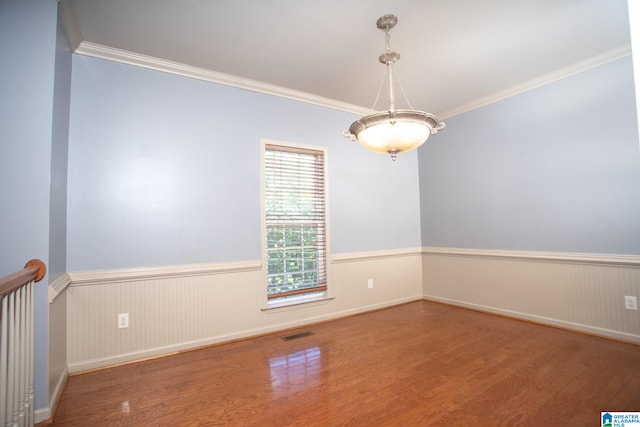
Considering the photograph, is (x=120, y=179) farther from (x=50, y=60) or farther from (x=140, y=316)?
(x=140, y=316)

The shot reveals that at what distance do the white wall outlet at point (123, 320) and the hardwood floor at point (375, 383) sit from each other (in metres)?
0.32

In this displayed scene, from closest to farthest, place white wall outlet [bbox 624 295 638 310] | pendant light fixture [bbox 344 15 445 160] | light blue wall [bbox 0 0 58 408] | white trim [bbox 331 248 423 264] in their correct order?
light blue wall [bbox 0 0 58 408]
pendant light fixture [bbox 344 15 445 160]
white wall outlet [bbox 624 295 638 310]
white trim [bbox 331 248 423 264]

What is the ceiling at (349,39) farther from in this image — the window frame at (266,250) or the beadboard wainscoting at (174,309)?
the beadboard wainscoting at (174,309)

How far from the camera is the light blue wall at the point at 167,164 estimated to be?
7.90 feet

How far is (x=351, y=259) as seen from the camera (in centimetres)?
373

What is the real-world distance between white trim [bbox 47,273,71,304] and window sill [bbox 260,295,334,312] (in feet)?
5.29

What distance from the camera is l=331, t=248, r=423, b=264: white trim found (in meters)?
3.64

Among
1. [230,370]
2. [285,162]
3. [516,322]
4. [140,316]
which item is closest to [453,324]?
[516,322]

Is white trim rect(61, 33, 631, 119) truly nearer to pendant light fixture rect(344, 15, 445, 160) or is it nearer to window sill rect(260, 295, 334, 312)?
pendant light fixture rect(344, 15, 445, 160)

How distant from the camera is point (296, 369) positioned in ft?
7.66

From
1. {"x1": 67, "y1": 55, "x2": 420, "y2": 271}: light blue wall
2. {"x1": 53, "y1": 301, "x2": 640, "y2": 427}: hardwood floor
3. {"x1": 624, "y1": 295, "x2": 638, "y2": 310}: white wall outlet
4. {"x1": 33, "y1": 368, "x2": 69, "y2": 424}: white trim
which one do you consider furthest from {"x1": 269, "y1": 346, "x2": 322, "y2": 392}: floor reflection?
{"x1": 624, "y1": 295, "x2": 638, "y2": 310}: white wall outlet

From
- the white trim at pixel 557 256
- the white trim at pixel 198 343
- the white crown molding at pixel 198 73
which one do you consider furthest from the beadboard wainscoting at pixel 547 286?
the white crown molding at pixel 198 73

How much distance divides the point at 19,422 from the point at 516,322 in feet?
13.2

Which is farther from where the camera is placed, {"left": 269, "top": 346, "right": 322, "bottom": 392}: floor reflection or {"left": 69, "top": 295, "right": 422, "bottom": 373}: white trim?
{"left": 69, "top": 295, "right": 422, "bottom": 373}: white trim
